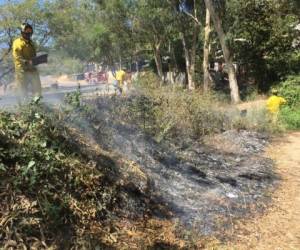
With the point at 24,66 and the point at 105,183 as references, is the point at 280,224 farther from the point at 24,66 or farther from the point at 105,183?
the point at 24,66

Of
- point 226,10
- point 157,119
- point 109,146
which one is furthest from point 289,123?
point 226,10

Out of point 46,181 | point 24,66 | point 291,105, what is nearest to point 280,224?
point 46,181

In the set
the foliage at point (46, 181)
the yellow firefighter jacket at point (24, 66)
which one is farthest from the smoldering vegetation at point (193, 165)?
the yellow firefighter jacket at point (24, 66)

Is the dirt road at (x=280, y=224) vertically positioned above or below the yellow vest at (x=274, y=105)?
below

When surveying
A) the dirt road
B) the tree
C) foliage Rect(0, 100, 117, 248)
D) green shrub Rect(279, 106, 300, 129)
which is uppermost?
the tree

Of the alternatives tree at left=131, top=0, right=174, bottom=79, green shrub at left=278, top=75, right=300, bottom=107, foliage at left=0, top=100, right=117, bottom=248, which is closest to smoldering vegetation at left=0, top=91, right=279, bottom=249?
foliage at left=0, top=100, right=117, bottom=248

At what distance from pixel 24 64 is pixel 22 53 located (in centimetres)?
19

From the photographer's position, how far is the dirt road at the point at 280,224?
17.5 ft

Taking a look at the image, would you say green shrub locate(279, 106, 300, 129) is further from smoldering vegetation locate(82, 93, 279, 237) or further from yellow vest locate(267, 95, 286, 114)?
smoldering vegetation locate(82, 93, 279, 237)

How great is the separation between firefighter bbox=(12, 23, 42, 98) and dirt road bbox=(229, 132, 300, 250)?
4.20 m

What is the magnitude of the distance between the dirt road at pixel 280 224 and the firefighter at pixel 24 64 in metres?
4.20

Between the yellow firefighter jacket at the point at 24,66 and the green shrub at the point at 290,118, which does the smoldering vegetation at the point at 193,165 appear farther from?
the green shrub at the point at 290,118

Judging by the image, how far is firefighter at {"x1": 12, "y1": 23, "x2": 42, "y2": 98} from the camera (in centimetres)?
808

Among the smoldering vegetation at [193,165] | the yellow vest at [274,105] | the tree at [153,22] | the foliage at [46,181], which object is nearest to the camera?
the foliage at [46,181]
